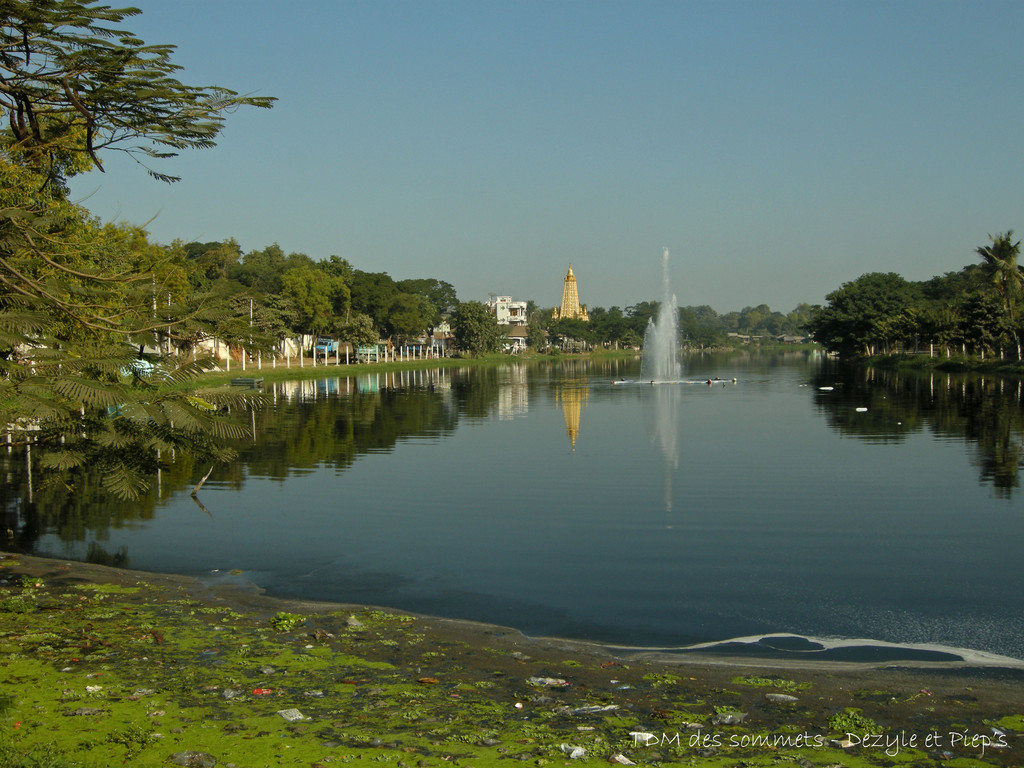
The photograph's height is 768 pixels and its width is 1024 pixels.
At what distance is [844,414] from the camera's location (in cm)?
4147

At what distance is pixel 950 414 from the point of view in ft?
128

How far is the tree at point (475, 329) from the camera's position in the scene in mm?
136000

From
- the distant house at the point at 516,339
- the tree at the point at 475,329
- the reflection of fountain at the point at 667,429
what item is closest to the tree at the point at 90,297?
the reflection of fountain at the point at 667,429

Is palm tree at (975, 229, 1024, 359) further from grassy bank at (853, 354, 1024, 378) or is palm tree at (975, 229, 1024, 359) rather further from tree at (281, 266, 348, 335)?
tree at (281, 266, 348, 335)

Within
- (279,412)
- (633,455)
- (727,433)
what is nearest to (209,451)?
(633,455)

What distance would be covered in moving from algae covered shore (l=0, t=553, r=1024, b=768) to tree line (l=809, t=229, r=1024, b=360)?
6960 centimetres

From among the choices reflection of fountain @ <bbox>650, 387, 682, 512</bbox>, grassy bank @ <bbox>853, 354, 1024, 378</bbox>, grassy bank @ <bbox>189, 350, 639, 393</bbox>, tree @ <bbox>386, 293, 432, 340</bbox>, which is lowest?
reflection of fountain @ <bbox>650, 387, 682, 512</bbox>

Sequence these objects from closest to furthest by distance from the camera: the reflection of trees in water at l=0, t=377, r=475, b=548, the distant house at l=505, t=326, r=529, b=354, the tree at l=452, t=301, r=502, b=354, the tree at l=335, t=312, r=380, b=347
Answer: the reflection of trees in water at l=0, t=377, r=475, b=548 → the tree at l=335, t=312, r=380, b=347 → the tree at l=452, t=301, r=502, b=354 → the distant house at l=505, t=326, r=529, b=354

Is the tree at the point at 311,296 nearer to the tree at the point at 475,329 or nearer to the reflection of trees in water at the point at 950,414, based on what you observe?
the tree at the point at 475,329

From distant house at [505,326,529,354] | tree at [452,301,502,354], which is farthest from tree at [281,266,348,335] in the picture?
distant house at [505,326,529,354]

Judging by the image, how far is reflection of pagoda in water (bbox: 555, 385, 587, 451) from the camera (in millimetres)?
35781

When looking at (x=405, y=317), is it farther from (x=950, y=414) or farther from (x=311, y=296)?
(x=950, y=414)

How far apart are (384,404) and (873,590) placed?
39.6m

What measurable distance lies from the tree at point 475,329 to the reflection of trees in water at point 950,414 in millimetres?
77184
